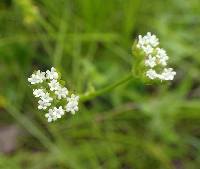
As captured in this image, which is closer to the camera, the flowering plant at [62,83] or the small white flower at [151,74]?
the flowering plant at [62,83]

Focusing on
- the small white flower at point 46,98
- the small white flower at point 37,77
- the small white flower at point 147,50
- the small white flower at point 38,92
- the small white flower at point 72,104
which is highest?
the small white flower at point 147,50

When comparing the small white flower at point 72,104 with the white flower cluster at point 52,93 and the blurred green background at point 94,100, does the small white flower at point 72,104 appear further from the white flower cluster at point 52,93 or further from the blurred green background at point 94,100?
the blurred green background at point 94,100

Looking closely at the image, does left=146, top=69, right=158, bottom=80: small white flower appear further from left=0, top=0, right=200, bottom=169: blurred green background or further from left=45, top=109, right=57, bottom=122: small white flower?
left=0, top=0, right=200, bottom=169: blurred green background

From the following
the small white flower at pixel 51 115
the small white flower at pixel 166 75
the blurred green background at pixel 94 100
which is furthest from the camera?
the blurred green background at pixel 94 100

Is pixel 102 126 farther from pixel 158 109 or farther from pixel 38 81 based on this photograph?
pixel 38 81

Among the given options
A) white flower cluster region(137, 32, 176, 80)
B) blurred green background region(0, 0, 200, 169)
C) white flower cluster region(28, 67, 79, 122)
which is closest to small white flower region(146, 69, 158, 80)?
white flower cluster region(137, 32, 176, 80)

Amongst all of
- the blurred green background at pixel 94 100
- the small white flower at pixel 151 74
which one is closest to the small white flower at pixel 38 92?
the small white flower at pixel 151 74

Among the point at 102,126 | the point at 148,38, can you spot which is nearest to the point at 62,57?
the point at 102,126
